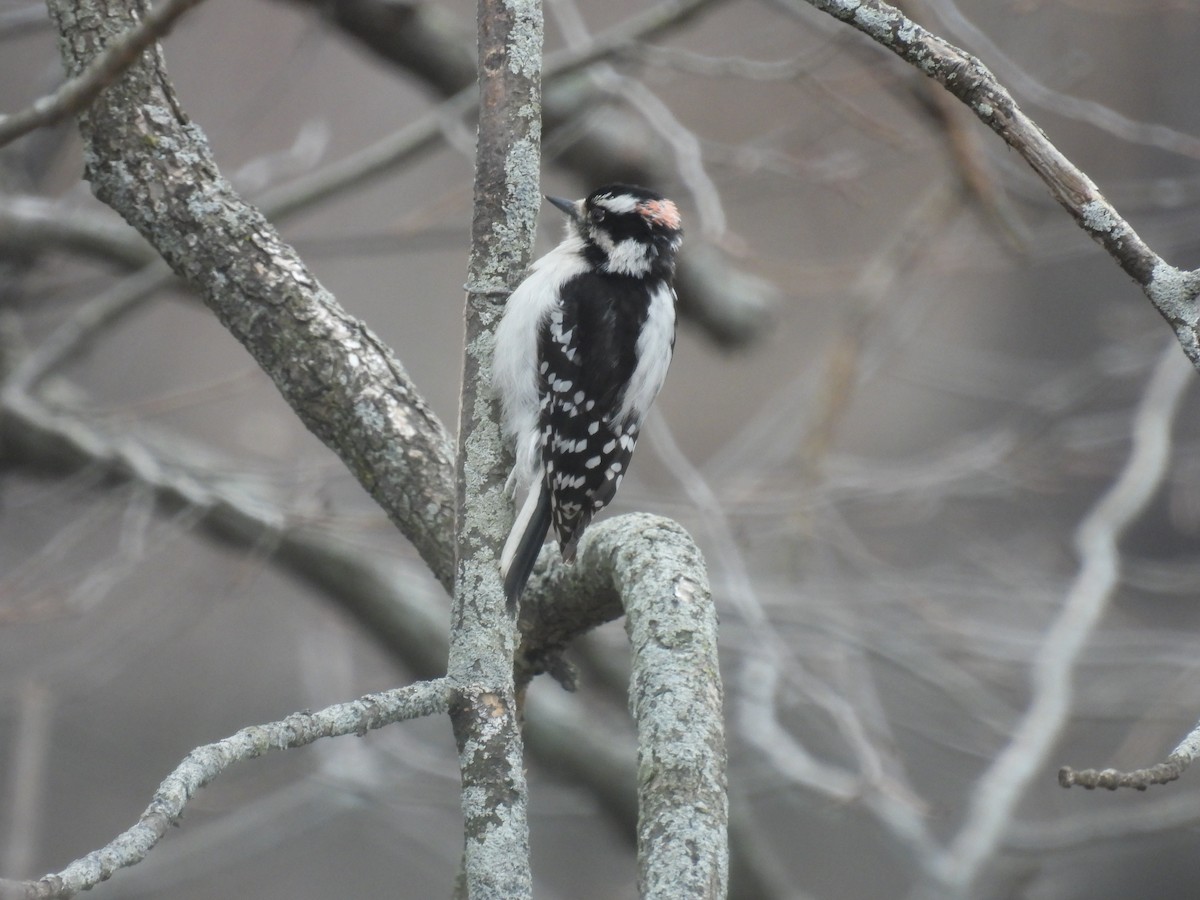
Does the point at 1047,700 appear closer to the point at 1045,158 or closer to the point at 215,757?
the point at 1045,158

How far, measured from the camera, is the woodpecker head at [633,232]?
130 inches

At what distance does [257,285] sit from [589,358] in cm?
105

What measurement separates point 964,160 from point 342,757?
11.3ft

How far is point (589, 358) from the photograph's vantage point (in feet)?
10.0

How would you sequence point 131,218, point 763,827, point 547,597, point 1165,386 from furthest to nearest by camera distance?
1. point 763,827
2. point 1165,386
3. point 547,597
4. point 131,218

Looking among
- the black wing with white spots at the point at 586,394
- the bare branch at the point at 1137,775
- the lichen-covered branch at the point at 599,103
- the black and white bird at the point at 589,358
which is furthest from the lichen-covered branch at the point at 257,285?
the lichen-covered branch at the point at 599,103

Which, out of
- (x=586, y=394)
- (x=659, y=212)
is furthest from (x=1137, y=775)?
(x=659, y=212)

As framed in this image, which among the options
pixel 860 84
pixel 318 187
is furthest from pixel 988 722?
pixel 318 187

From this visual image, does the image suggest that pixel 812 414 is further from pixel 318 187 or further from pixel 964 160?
pixel 318 187

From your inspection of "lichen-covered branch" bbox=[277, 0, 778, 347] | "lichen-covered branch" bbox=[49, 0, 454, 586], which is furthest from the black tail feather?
"lichen-covered branch" bbox=[277, 0, 778, 347]

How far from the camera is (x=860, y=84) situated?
506 centimetres

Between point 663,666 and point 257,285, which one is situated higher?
point 257,285

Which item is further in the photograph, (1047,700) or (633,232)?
(1047,700)

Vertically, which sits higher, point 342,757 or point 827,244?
point 827,244
